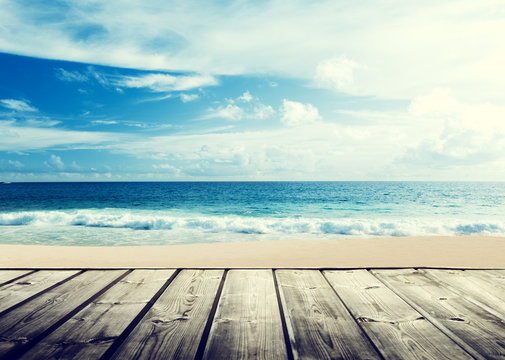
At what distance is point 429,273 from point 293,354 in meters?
1.59

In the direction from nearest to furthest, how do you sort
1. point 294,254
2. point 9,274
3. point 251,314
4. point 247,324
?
point 247,324 → point 251,314 → point 9,274 → point 294,254

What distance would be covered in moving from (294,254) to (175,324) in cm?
678

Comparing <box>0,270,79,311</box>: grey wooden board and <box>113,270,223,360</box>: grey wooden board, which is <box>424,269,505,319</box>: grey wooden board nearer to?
<box>113,270,223,360</box>: grey wooden board

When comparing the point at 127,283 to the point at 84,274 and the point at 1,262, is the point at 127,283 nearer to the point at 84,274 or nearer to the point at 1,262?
the point at 84,274

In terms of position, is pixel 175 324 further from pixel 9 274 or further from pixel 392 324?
pixel 9 274

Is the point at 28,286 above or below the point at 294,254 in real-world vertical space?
above

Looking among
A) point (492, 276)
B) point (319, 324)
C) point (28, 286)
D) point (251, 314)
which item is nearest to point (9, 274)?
point (28, 286)

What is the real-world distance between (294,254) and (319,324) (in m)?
6.68

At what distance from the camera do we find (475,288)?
2.05 m

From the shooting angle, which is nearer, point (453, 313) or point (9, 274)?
point (453, 313)

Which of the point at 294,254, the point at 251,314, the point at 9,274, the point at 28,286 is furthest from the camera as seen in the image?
the point at 294,254

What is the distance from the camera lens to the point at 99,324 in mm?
1515

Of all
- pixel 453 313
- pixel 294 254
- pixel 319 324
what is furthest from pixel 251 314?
pixel 294 254

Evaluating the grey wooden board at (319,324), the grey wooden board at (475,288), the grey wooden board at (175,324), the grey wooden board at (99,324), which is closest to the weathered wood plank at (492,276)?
the grey wooden board at (475,288)
